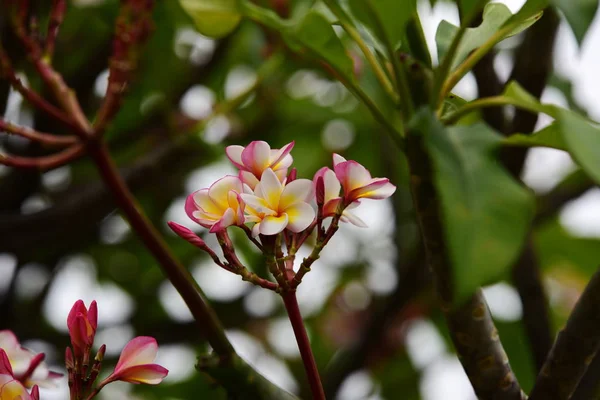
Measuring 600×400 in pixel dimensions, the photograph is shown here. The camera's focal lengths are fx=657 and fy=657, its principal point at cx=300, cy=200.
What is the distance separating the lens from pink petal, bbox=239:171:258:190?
383 millimetres

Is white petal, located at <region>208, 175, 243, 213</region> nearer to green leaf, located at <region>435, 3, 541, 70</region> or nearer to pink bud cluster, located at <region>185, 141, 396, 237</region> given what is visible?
pink bud cluster, located at <region>185, 141, 396, 237</region>

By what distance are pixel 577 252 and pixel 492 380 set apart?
3.83 ft

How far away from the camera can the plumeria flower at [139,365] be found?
384mm

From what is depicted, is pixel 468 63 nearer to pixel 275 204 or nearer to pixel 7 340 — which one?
pixel 275 204

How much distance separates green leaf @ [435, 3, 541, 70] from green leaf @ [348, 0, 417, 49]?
5 centimetres

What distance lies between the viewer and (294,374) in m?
1.44

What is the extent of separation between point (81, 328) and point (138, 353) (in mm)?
37

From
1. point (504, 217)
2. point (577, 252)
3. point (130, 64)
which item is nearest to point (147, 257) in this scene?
point (130, 64)

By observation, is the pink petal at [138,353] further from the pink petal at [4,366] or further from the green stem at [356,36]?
the green stem at [356,36]

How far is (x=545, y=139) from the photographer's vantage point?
14.8 inches

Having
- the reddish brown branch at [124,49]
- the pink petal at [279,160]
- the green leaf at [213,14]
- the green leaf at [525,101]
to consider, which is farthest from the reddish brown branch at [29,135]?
the green leaf at [525,101]

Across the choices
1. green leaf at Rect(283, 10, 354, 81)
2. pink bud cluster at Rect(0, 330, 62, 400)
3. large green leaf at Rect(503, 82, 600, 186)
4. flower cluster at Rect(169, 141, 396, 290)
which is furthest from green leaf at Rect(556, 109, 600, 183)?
pink bud cluster at Rect(0, 330, 62, 400)

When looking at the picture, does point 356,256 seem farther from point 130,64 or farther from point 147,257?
point 130,64

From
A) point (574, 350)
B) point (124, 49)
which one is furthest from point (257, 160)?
point (124, 49)
